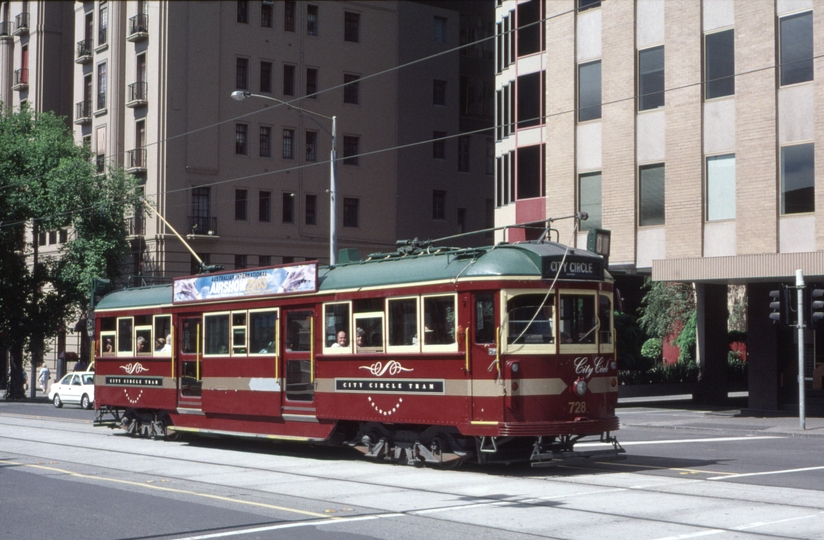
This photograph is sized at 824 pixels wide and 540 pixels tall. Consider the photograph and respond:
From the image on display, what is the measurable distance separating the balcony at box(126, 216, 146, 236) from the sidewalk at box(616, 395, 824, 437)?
79.4 feet

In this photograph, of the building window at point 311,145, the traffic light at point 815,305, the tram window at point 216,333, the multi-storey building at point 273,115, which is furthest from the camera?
the building window at point 311,145

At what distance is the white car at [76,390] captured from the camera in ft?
130

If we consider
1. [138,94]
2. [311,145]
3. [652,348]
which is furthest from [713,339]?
[138,94]

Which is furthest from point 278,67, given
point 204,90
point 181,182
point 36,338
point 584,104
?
point 584,104

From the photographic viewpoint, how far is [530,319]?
15141 millimetres

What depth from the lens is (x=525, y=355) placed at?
14930mm

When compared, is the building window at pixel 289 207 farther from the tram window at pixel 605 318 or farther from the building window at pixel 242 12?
the tram window at pixel 605 318

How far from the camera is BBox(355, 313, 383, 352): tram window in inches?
656

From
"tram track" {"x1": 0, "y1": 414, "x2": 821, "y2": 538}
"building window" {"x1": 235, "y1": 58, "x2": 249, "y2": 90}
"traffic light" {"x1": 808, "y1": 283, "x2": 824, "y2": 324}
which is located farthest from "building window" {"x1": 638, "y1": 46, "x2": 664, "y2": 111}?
"building window" {"x1": 235, "y1": 58, "x2": 249, "y2": 90}

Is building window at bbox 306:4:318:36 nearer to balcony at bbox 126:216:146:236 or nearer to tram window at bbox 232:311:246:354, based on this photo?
balcony at bbox 126:216:146:236

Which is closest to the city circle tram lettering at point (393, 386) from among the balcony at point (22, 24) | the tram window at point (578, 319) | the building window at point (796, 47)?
the tram window at point (578, 319)

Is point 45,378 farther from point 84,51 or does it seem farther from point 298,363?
point 298,363

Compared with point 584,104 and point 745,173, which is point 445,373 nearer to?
point 745,173

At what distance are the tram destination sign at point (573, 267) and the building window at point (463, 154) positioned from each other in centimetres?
4244
